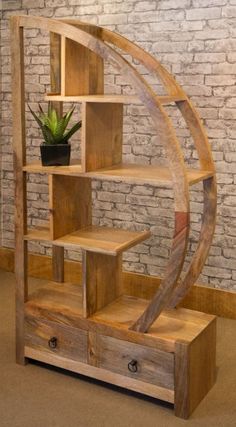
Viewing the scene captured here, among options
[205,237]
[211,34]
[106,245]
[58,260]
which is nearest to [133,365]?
[106,245]

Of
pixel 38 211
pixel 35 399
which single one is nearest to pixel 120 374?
pixel 35 399

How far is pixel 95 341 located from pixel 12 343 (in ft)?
2.24

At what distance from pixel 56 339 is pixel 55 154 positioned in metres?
0.86

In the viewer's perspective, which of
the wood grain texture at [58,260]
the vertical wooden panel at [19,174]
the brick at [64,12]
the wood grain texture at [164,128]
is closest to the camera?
the wood grain texture at [164,128]

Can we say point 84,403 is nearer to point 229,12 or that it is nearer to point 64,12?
point 229,12

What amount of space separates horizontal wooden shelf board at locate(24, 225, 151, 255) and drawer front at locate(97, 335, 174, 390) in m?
0.40

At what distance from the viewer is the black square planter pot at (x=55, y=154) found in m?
2.75

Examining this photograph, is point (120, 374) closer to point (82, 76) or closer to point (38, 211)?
point (82, 76)

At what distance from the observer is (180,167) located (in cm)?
237

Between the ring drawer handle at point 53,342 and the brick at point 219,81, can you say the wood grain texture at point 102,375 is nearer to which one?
the ring drawer handle at point 53,342

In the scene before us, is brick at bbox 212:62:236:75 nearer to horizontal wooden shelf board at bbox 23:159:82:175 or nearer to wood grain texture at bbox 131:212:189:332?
horizontal wooden shelf board at bbox 23:159:82:175

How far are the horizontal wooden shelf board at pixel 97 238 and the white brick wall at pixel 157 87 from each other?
79cm

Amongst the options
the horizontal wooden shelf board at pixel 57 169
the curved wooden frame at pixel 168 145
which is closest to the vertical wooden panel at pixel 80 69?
the curved wooden frame at pixel 168 145

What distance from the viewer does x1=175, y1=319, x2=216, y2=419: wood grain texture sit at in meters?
2.50
